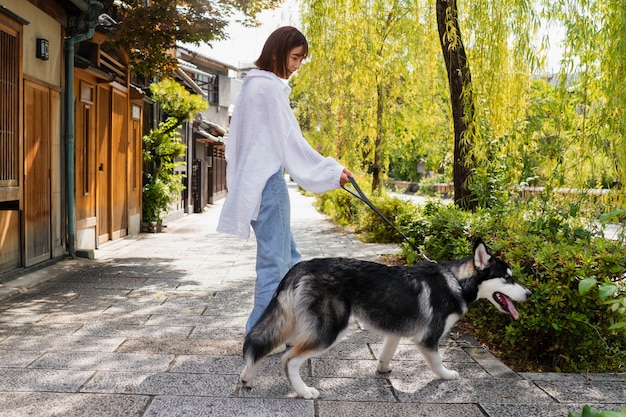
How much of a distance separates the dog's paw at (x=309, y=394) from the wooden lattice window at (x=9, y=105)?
16.8 feet

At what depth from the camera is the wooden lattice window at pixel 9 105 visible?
7344 mm

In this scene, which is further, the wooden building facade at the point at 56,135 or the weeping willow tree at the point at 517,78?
the wooden building facade at the point at 56,135

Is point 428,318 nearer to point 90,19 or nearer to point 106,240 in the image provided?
point 90,19

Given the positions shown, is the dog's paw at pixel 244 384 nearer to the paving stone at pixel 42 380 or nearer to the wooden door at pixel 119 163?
the paving stone at pixel 42 380

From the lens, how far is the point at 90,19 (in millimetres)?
9227

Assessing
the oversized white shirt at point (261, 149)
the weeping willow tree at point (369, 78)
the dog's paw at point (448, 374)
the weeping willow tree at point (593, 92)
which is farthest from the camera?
the weeping willow tree at point (369, 78)

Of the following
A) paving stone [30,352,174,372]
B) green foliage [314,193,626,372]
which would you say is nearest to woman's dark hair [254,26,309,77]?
paving stone [30,352,174,372]

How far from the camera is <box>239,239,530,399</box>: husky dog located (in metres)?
3.71

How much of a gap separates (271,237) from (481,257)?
140cm

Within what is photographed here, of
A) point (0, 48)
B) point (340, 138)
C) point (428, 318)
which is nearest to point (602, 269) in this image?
point (428, 318)

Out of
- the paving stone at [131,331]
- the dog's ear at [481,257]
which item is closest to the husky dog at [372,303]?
the dog's ear at [481,257]

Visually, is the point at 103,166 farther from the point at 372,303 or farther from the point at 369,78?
the point at 372,303

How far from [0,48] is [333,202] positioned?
43.0 ft

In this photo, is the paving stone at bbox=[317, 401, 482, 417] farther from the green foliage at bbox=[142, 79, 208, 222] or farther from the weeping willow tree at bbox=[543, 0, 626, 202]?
the green foliage at bbox=[142, 79, 208, 222]
